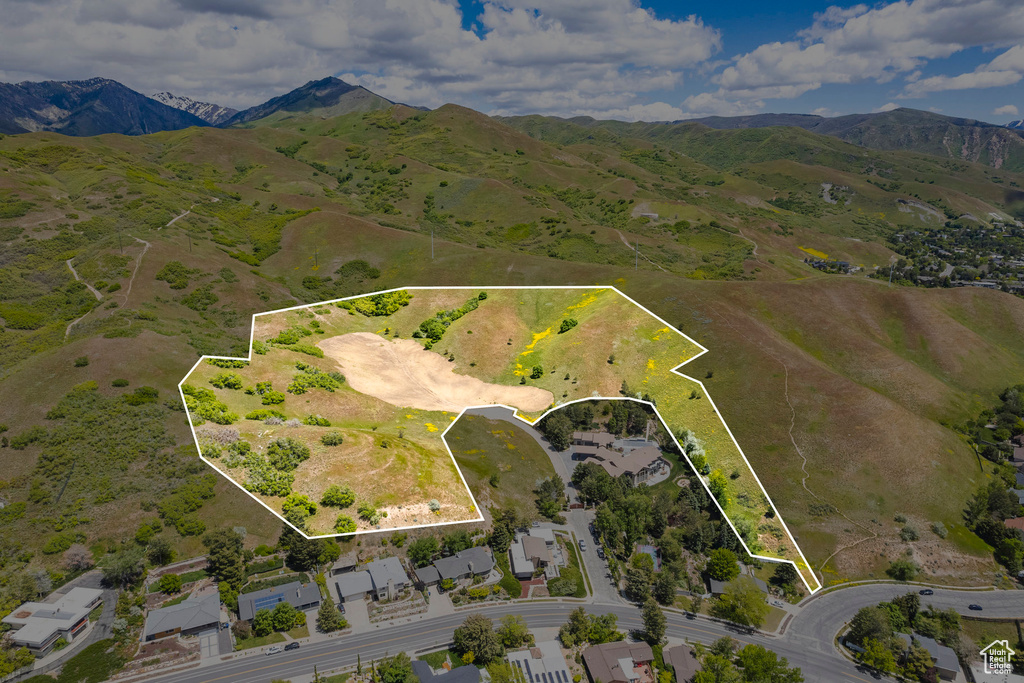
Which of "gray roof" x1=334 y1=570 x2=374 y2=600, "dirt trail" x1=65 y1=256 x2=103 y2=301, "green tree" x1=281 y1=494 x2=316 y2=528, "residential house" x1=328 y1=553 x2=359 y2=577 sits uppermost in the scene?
"green tree" x1=281 y1=494 x2=316 y2=528

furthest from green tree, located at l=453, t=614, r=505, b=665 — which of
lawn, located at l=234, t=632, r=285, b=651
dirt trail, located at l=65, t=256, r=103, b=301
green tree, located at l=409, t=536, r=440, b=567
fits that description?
dirt trail, located at l=65, t=256, r=103, b=301

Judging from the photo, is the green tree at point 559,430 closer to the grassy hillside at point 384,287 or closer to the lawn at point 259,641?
the grassy hillside at point 384,287

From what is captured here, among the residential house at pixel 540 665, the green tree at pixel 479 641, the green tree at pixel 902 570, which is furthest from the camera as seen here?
the green tree at pixel 902 570

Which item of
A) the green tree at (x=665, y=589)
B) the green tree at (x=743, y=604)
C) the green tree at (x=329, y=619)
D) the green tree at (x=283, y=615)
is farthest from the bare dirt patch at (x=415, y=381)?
the green tree at (x=743, y=604)

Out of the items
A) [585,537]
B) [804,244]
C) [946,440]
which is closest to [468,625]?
[585,537]

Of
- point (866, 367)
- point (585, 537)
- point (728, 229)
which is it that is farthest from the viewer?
point (728, 229)

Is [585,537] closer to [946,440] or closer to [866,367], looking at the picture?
[946,440]

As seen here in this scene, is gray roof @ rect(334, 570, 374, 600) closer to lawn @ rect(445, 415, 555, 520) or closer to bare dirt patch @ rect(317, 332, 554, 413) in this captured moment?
lawn @ rect(445, 415, 555, 520)
